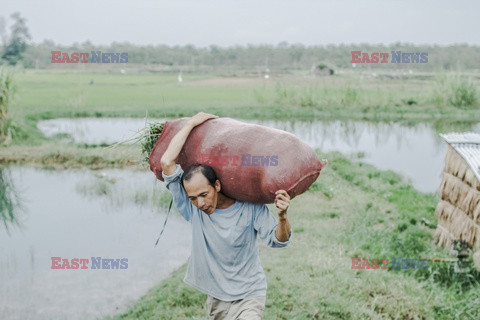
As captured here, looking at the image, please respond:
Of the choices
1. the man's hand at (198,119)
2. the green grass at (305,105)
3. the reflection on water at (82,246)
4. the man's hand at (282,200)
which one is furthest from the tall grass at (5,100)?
the man's hand at (282,200)

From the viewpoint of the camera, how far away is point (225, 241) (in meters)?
2.88

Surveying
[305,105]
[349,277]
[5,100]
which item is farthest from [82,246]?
[305,105]

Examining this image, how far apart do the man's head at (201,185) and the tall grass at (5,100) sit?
10.9 meters

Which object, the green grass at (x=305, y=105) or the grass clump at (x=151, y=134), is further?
the green grass at (x=305, y=105)

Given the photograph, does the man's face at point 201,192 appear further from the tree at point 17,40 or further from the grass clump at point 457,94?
the tree at point 17,40

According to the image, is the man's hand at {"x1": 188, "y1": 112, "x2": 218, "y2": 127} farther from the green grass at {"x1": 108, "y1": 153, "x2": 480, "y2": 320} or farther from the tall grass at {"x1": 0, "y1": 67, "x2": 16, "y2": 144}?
the tall grass at {"x1": 0, "y1": 67, "x2": 16, "y2": 144}

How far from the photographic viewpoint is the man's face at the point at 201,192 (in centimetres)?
271

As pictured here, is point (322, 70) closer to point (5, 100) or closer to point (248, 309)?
point (5, 100)

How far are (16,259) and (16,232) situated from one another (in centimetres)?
113

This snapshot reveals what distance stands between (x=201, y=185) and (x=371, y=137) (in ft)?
43.3

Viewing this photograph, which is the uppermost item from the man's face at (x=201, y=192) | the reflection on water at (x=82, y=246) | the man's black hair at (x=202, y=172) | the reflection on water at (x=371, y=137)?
the man's black hair at (x=202, y=172)

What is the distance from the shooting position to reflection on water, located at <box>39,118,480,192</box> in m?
12.3

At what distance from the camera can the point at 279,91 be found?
1923 cm

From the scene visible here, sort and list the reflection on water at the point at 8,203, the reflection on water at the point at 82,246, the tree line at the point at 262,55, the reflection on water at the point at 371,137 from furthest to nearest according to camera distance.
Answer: the tree line at the point at 262,55 → the reflection on water at the point at 371,137 → the reflection on water at the point at 8,203 → the reflection on water at the point at 82,246
